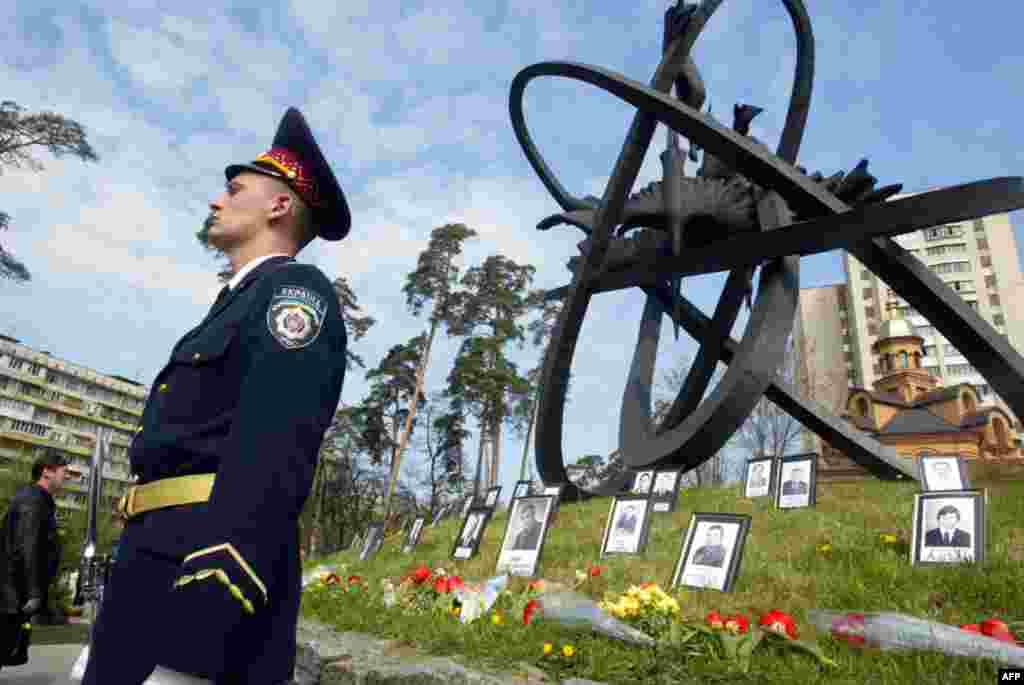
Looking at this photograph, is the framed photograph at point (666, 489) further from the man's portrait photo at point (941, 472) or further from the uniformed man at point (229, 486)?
the uniformed man at point (229, 486)

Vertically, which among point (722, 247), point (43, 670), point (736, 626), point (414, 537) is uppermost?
point (722, 247)

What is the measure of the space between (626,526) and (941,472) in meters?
3.72

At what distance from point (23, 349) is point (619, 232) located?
70641 millimetres

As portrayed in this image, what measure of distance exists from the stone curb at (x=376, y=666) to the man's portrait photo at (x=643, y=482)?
5.11 metres

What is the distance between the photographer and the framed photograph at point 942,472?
7.68m

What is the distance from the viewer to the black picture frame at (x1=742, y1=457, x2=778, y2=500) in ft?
30.7

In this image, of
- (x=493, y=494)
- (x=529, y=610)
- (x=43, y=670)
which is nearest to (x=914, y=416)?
(x=493, y=494)

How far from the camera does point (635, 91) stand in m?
9.56

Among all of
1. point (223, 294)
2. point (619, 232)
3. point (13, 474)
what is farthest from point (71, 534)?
point (223, 294)

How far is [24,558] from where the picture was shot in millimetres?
5520

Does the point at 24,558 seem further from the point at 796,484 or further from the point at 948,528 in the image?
the point at 796,484

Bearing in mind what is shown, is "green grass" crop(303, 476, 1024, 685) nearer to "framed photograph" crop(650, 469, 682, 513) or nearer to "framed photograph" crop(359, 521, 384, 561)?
"framed photograph" crop(650, 469, 682, 513)

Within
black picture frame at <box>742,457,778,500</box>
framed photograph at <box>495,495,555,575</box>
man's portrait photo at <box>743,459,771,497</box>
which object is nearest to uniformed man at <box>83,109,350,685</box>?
framed photograph at <box>495,495,555,575</box>

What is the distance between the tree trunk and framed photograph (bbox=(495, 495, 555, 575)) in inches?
797
